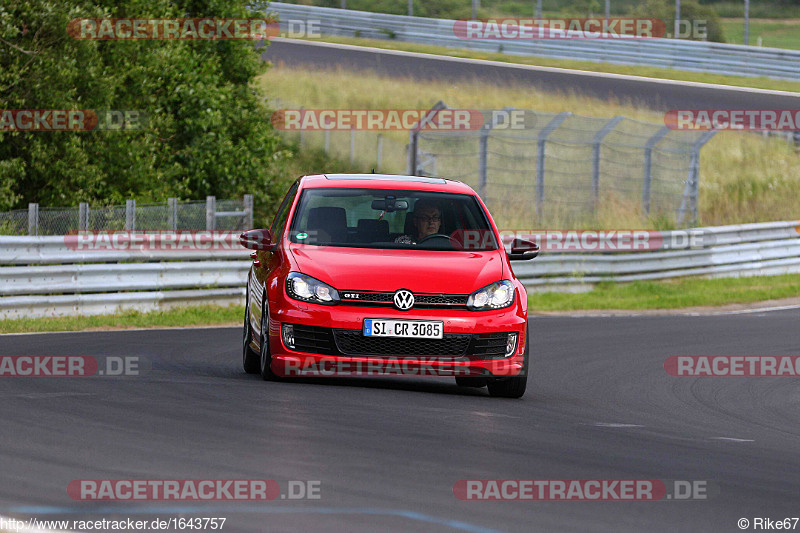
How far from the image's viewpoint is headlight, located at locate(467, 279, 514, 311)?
31.3 ft

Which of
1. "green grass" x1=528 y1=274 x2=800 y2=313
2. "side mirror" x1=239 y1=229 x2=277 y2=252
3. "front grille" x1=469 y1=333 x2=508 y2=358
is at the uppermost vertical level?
"side mirror" x1=239 y1=229 x2=277 y2=252

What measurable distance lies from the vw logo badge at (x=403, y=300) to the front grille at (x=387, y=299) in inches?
1.1

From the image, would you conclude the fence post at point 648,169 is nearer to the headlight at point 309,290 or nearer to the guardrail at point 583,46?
the guardrail at point 583,46

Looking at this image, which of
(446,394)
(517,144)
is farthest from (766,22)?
(446,394)

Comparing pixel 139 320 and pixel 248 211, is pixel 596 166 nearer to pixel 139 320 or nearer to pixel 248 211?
pixel 248 211

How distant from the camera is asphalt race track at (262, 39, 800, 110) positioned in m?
37.0

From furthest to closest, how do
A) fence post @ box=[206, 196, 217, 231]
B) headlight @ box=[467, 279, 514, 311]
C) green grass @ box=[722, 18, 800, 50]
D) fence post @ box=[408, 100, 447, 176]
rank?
green grass @ box=[722, 18, 800, 50], fence post @ box=[408, 100, 447, 176], fence post @ box=[206, 196, 217, 231], headlight @ box=[467, 279, 514, 311]

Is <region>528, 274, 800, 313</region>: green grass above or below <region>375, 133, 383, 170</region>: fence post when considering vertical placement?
below

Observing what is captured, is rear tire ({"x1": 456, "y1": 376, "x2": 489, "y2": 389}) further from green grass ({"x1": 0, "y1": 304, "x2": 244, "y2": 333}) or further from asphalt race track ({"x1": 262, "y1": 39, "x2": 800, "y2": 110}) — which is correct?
asphalt race track ({"x1": 262, "y1": 39, "x2": 800, "y2": 110})

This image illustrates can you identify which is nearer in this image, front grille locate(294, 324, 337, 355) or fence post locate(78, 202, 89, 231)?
front grille locate(294, 324, 337, 355)

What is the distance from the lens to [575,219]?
27219 millimetres

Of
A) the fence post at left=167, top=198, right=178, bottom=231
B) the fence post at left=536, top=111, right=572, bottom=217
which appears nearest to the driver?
the fence post at left=167, top=198, right=178, bottom=231

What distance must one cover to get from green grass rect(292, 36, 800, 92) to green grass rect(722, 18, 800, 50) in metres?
4.29

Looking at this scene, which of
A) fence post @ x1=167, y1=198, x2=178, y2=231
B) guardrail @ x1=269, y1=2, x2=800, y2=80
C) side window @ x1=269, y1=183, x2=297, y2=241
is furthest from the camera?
guardrail @ x1=269, y1=2, x2=800, y2=80
